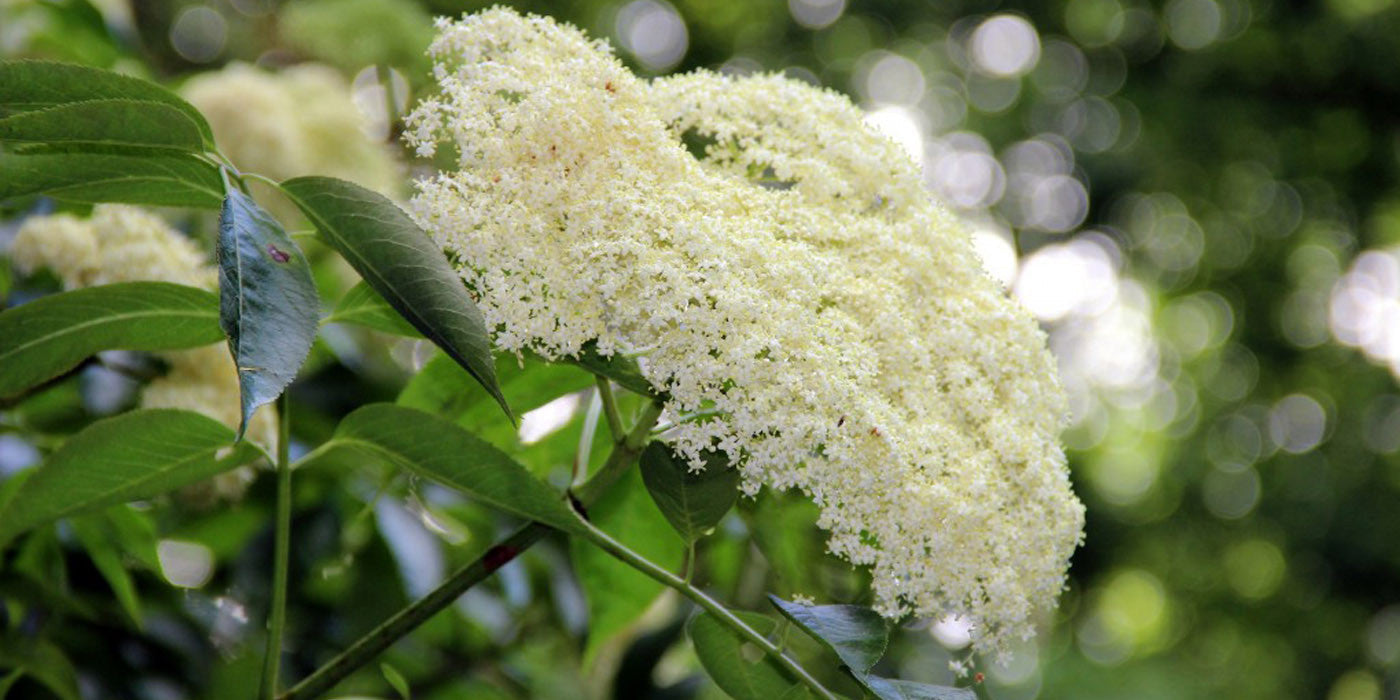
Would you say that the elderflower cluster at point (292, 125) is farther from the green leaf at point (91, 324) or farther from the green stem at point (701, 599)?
the green stem at point (701, 599)

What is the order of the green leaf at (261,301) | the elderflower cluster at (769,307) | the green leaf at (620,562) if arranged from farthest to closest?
the green leaf at (620,562)
the elderflower cluster at (769,307)
the green leaf at (261,301)

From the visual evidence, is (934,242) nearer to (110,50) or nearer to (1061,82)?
(110,50)

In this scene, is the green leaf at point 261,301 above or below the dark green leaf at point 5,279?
above

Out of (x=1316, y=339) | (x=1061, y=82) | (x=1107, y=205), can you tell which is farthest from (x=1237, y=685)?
(x=1061, y=82)

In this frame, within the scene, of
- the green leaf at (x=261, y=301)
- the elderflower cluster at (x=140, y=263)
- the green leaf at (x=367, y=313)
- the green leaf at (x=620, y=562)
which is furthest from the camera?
the elderflower cluster at (x=140, y=263)

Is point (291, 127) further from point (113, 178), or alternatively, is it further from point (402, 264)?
point (402, 264)

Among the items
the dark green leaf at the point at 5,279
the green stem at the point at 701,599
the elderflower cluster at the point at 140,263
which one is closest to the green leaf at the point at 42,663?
the elderflower cluster at the point at 140,263

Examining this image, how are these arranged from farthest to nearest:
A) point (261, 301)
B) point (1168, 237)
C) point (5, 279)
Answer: point (1168, 237) < point (5, 279) < point (261, 301)

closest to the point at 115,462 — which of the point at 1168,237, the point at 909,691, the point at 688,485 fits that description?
the point at 688,485
